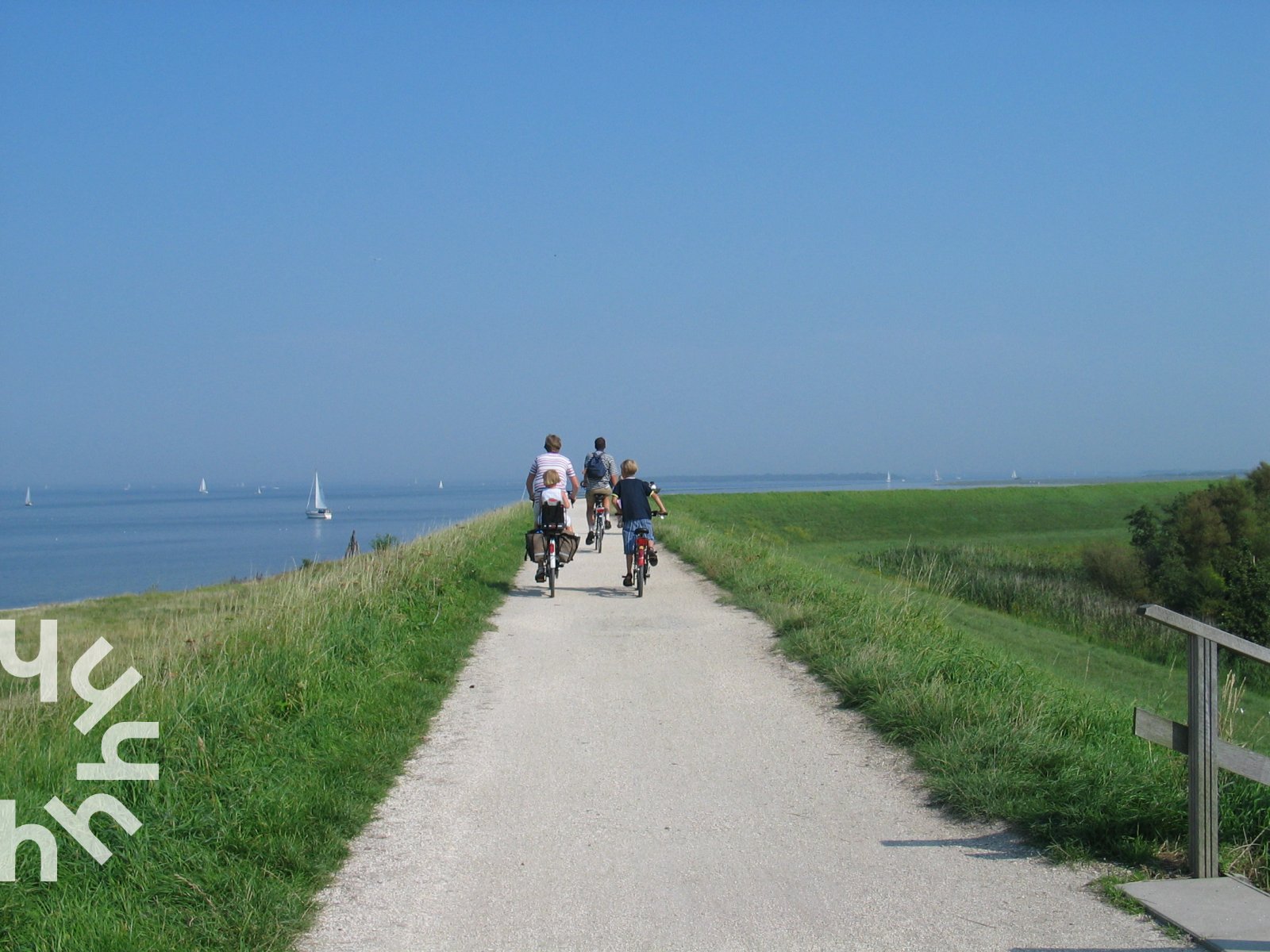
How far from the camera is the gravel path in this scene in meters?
4.25

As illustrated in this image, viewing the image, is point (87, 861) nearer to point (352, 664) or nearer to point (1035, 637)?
point (352, 664)

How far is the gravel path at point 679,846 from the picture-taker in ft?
13.9

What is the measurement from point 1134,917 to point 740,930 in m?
1.59

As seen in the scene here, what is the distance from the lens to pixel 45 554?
64.7m

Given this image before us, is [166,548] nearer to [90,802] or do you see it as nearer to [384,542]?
[384,542]

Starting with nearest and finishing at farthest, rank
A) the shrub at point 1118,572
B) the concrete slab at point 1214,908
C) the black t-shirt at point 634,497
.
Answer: the concrete slab at point 1214,908 → the black t-shirt at point 634,497 → the shrub at point 1118,572

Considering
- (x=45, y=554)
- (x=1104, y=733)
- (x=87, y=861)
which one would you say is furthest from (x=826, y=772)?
(x=45, y=554)

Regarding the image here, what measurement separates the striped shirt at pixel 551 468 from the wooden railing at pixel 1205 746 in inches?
407

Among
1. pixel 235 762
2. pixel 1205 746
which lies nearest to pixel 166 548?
pixel 235 762

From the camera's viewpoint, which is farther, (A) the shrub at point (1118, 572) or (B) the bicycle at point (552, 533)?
(A) the shrub at point (1118, 572)

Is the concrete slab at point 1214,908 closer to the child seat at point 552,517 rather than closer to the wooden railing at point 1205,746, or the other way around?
the wooden railing at point 1205,746

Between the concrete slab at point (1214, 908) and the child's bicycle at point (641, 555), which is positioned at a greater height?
the child's bicycle at point (641, 555)

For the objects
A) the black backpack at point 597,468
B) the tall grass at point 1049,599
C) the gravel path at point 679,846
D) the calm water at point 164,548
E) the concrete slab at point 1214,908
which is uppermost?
the black backpack at point 597,468

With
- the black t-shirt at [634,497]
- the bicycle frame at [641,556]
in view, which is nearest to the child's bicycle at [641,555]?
the bicycle frame at [641,556]
